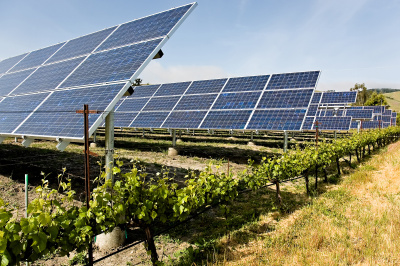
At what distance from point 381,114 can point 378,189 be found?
43665 millimetres

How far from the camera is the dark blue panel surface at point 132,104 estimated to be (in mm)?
24795

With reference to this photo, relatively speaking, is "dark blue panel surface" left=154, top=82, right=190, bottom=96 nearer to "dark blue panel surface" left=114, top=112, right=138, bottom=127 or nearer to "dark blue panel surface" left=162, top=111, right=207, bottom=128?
"dark blue panel surface" left=114, top=112, right=138, bottom=127

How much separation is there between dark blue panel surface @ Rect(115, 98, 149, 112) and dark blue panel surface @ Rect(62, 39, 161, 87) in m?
14.2

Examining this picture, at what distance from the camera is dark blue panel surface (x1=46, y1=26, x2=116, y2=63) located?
11.9m

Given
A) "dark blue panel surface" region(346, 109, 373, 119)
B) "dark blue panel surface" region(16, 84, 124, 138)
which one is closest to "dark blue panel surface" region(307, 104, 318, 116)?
"dark blue panel surface" region(346, 109, 373, 119)

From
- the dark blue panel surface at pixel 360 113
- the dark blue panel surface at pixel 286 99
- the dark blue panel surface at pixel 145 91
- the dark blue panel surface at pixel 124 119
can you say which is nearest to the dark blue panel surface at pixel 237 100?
the dark blue panel surface at pixel 286 99

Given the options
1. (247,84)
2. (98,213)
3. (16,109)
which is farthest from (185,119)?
(98,213)

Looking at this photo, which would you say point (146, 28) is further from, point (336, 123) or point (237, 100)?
point (336, 123)

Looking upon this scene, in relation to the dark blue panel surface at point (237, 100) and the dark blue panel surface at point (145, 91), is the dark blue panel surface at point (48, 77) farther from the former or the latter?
the dark blue panel surface at point (145, 91)

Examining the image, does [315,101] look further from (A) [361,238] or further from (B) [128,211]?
(B) [128,211]

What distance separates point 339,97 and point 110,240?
3906 cm

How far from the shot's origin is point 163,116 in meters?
20.1

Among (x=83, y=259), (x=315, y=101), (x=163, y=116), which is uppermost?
(x=315, y=101)

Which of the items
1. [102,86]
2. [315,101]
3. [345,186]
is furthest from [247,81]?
[315,101]
